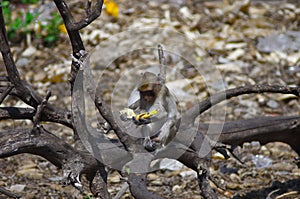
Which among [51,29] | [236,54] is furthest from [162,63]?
[51,29]

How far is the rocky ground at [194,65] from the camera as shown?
124 inches

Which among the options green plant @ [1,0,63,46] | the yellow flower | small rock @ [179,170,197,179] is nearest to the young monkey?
small rock @ [179,170,197,179]

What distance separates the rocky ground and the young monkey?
65 cm

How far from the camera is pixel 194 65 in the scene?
4.46 m

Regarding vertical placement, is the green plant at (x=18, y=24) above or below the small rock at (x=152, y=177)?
above

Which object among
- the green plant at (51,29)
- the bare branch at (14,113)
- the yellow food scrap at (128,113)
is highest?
the bare branch at (14,113)

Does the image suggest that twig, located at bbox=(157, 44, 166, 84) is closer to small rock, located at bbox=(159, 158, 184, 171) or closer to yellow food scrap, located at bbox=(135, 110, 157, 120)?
yellow food scrap, located at bbox=(135, 110, 157, 120)

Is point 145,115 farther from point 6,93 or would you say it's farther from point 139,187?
point 6,93

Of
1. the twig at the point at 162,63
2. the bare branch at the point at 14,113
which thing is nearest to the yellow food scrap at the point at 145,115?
the twig at the point at 162,63

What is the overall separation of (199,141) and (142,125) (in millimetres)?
280

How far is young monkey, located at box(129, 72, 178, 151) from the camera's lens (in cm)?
242

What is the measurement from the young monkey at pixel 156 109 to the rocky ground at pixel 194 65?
65 centimetres

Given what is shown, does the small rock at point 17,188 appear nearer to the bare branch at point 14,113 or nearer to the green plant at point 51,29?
the bare branch at point 14,113

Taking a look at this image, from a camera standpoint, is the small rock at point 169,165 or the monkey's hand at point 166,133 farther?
the small rock at point 169,165
